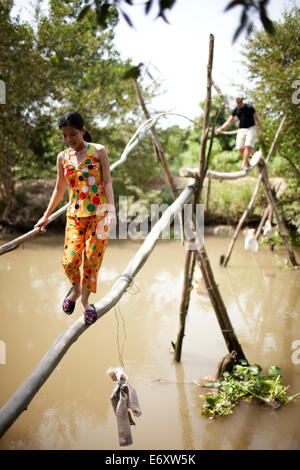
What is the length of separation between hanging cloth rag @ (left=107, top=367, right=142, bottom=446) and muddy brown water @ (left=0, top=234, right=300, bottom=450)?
0.32 meters

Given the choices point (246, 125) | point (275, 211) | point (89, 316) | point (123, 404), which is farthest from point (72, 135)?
point (275, 211)

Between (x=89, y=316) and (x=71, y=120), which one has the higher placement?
(x=71, y=120)

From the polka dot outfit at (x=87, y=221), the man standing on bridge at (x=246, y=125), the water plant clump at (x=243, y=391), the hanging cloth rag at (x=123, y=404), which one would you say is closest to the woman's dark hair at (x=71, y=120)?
the polka dot outfit at (x=87, y=221)

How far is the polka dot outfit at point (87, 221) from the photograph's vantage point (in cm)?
205

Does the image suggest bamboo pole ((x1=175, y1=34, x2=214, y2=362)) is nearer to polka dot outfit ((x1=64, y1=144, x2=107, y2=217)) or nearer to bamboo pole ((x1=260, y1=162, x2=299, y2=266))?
polka dot outfit ((x1=64, y1=144, x2=107, y2=217))

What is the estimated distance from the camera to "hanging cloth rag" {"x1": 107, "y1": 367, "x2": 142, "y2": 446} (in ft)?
4.90

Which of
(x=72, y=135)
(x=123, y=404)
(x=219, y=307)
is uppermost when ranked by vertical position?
(x=72, y=135)

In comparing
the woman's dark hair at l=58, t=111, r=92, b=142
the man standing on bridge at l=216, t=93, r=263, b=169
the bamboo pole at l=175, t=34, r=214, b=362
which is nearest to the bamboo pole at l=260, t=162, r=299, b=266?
the man standing on bridge at l=216, t=93, r=263, b=169

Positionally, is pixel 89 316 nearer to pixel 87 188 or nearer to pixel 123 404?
pixel 123 404

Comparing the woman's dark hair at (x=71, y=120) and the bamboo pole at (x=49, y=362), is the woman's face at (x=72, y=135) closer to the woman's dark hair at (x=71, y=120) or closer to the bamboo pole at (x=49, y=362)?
the woman's dark hair at (x=71, y=120)

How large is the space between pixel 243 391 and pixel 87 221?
199 centimetres

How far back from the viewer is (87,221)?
209 cm

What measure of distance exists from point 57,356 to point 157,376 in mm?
2350
